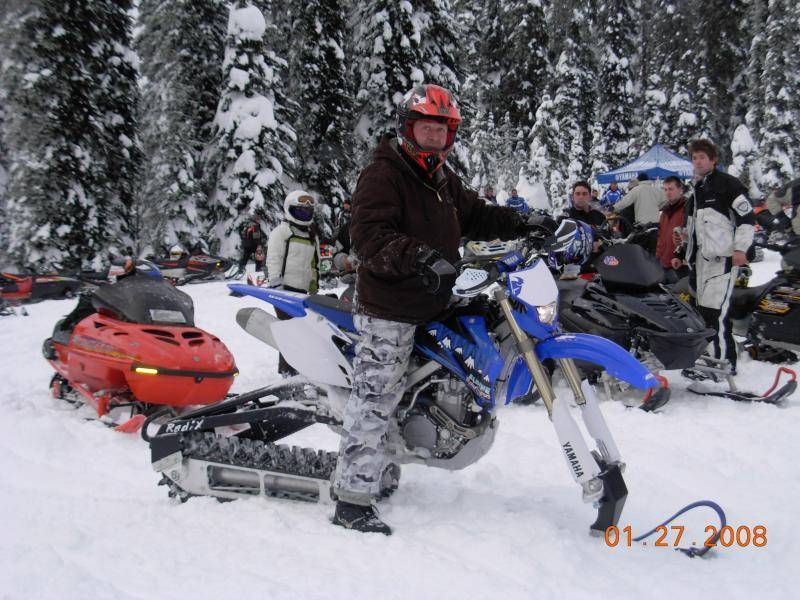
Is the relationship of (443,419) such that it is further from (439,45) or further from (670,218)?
(439,45)

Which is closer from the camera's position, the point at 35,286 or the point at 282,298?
the point at 282,298

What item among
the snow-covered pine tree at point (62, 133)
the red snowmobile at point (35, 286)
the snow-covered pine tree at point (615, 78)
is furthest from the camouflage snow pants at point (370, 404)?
the snow-covered pine tree at point (615, 78)

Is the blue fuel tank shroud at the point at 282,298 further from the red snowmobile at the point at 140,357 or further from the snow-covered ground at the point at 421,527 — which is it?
the red snowmobile at the point at 140,357

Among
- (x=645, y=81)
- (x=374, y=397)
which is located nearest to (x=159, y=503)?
(x=374, y=397)

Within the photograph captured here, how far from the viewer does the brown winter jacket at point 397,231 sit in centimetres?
268

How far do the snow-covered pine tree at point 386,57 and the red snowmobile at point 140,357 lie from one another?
11.1 metres

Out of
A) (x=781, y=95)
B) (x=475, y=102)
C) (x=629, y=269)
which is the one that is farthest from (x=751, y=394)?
(x=475, y=102)

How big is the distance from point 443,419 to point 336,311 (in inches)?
31.6

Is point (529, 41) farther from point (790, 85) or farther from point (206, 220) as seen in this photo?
point (206, 220)

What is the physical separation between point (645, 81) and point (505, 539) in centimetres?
3757

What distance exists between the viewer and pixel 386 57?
1591 centimetres

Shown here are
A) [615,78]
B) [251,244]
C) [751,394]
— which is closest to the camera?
[751,394]

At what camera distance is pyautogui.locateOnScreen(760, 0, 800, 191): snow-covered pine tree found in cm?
2591

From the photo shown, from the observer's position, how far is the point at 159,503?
320 cm
